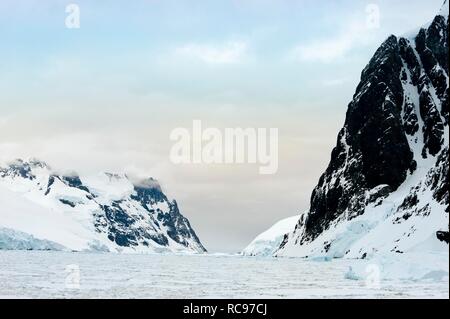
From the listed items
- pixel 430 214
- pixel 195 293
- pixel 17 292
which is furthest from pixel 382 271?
pixel 430 214

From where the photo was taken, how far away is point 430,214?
526 ft

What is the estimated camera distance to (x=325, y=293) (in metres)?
44.7

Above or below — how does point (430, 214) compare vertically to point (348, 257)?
above

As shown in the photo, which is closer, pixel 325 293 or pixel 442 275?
pixel 325 293

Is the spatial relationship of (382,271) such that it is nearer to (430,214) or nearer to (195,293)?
(195,293)
